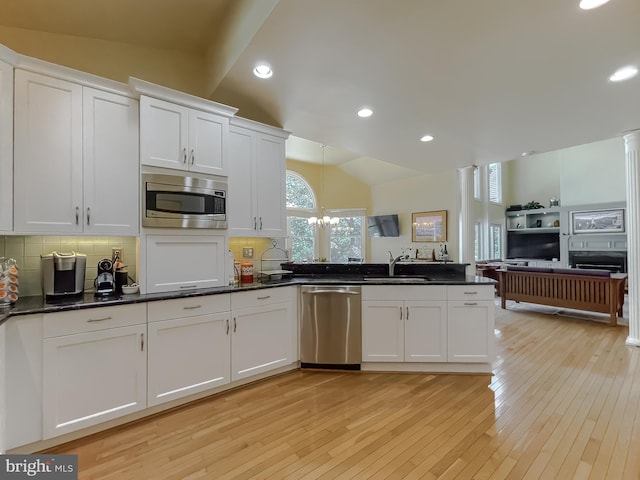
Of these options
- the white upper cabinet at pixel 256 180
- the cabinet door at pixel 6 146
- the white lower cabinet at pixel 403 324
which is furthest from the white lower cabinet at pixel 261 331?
the cabinet door at pixel 6 146

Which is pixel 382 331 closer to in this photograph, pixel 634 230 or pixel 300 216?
pixel 634 230

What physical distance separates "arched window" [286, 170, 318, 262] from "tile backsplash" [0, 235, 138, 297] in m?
5.81

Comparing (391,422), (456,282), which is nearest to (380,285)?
(456,282)

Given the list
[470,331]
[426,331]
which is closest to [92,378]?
[426,331]

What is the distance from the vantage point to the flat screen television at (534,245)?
33.8 ft

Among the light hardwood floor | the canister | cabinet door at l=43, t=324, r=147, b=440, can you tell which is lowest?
the light hardwood floor

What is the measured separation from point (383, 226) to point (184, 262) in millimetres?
6726

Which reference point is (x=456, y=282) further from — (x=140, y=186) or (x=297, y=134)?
(x=140, y=186)

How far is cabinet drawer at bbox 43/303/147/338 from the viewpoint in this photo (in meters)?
1.92

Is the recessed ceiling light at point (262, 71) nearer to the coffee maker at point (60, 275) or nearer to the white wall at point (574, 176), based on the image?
the coffee maker at point (60, 275)

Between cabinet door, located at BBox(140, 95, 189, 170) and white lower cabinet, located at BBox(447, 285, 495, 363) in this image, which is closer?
cabinet door, located at BBox(140, 95, 189, 170)

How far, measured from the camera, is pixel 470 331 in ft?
10.0

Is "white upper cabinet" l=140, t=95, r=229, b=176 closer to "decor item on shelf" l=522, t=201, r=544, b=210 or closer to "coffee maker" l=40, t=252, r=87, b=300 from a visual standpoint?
"coffee maker" l=40, t=252, r=87, b=300

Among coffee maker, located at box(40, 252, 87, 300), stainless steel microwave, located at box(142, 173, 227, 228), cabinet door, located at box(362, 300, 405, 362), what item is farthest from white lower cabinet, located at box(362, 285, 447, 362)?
coffee maker, located at box(40, 252, 87, 300)
